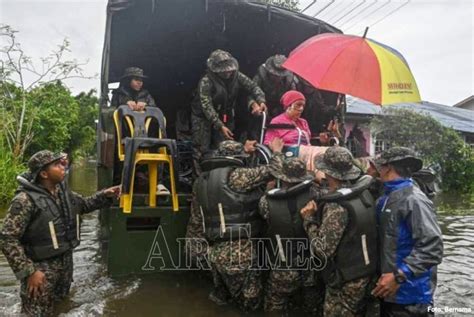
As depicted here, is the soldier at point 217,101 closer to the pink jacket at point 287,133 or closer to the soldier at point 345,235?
the pink jacket at point 287,133

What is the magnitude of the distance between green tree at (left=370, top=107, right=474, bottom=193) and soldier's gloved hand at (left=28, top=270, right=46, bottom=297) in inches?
567

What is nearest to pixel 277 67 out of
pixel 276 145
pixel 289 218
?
pixel 276 145

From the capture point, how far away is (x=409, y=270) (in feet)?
9.66

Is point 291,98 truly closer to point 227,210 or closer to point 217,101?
point 217,101

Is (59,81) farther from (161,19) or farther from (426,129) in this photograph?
(426,129)

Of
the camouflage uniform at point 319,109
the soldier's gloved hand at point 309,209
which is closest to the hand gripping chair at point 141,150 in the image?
the soldier's gloved hand at point 309,209

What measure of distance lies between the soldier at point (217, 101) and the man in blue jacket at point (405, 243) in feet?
7.72

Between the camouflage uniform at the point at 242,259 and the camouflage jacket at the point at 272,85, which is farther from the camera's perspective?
the camouflage jacket at the point at 272,85

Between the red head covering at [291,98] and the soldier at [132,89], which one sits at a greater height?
the soldier at [132,89]

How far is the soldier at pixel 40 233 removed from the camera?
11.3 feet

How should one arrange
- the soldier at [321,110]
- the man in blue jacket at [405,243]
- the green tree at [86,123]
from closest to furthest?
the man in blue jacket at [405,243], the soldier at [321,110], the green tree at [86,123]

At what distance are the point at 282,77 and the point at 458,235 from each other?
16.4 ft

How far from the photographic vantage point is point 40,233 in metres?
3.62

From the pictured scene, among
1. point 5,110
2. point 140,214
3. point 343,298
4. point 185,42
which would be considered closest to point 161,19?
point 185,42
